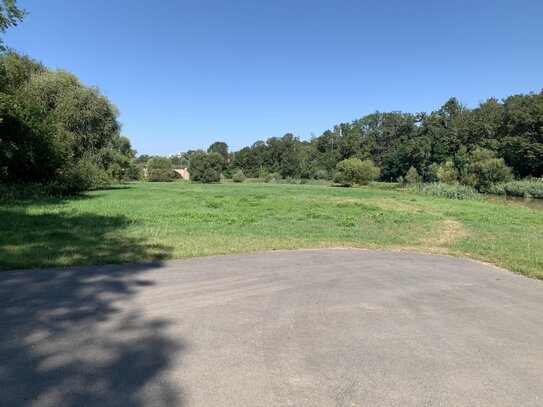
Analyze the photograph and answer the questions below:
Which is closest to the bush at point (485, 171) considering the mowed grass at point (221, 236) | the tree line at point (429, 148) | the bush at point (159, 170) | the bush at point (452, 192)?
the tree line at point (429, 148)

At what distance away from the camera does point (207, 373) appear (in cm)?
380

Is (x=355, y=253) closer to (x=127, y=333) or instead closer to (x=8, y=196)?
(x=127, y=333)

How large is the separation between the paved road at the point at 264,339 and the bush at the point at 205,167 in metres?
78.5

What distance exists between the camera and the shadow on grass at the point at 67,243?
816 cm

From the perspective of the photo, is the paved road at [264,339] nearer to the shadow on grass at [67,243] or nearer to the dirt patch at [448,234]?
the shadow on grass at [67,243]

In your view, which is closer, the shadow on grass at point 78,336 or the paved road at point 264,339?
the shadow on grass at point 78,336

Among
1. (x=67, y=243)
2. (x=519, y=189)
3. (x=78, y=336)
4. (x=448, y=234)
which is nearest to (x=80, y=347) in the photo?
(x=78, y=336)

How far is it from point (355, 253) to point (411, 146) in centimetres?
10073

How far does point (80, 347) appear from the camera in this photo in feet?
13.9

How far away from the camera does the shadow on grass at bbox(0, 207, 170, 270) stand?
8.16 metres

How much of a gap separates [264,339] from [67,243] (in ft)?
23.8

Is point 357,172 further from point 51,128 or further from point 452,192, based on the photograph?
point 51,128

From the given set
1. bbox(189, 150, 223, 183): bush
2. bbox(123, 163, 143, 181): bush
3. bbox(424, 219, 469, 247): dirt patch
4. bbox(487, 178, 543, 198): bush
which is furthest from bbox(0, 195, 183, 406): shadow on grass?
bbox(189, 150, 223, 183): bush

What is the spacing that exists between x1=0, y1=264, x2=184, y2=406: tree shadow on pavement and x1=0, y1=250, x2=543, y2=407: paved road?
0.02m
